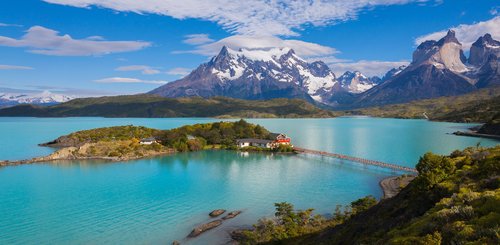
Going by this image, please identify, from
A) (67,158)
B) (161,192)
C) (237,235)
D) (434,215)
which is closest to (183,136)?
(67,158)

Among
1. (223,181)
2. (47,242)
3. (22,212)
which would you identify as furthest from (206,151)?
(47,242)

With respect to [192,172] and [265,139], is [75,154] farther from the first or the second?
[265,139]

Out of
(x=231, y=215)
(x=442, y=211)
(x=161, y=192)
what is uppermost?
(x=442, y=211)

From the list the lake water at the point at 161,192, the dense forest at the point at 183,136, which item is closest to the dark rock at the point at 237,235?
the lake water at the point at 161,192

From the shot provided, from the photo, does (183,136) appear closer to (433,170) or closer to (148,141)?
(148,141)

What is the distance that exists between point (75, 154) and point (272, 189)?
79.0 meters

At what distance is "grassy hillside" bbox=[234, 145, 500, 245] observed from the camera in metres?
14.4

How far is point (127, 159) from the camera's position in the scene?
4513 inches

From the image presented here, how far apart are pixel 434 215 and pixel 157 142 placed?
422 feet

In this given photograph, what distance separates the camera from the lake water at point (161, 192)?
48.8m

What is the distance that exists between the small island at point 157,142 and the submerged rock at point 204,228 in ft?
239

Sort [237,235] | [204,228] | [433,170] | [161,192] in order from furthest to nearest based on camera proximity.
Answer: [161,192] → [204,228] → [237,235] → [433,170]

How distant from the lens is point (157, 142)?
137 metres

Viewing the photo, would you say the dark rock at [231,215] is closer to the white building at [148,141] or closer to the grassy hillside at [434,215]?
the grassy hillside at [434,215]
